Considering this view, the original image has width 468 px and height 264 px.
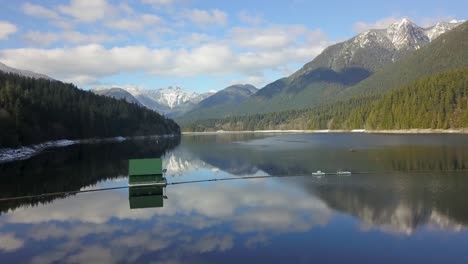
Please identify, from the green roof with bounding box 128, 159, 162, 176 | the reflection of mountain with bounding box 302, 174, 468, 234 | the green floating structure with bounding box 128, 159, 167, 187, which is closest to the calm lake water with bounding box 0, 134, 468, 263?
the reflection of mountain with bounding box 302, 174, 468, 234

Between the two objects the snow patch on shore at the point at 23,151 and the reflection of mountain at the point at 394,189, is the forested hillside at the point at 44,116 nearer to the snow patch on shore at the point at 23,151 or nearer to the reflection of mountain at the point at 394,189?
the snow patch on shore at the point at 23,151

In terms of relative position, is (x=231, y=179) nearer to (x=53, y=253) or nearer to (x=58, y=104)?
(x=53, y=253)

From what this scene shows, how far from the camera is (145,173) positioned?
1847 inches

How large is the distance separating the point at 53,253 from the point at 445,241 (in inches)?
923

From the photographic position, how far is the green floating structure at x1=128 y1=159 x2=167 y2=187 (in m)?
46.4

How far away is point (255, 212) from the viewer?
32.6 metres

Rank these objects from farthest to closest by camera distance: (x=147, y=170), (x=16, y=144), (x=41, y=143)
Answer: (x=41, y=143)
(x=16, y=144)
(x=147, y=170)

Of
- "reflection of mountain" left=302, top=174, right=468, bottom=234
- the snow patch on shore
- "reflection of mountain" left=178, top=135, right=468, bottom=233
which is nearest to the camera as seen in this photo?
"reflection of mountain" left=302, top=174, right=468, bottom=234

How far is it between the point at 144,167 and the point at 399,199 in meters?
28.2

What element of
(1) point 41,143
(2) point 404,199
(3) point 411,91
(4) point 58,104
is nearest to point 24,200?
(2) point 404,199

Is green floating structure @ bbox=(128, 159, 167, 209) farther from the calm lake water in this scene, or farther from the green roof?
the calm lake water

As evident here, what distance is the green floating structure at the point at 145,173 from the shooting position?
46.4 meters

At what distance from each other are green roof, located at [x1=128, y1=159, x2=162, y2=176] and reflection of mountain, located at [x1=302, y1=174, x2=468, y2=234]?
58.2 ft

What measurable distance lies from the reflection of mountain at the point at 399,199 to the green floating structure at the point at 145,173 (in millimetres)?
17467
